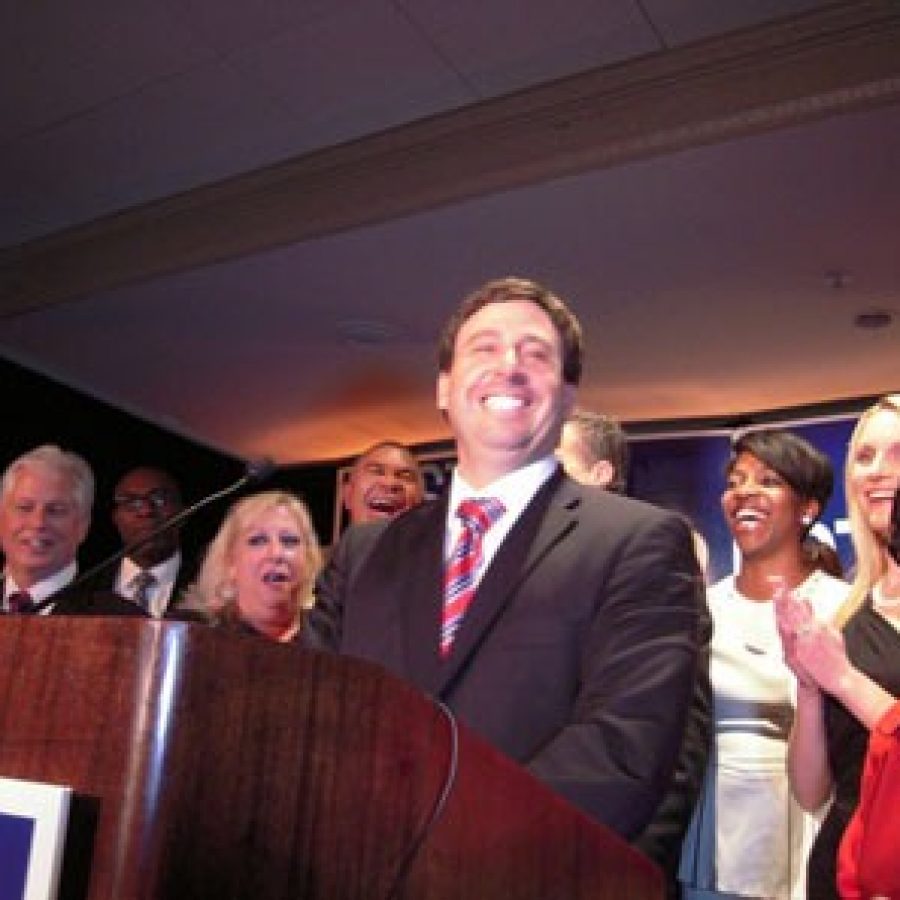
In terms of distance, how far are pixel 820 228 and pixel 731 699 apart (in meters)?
2.31

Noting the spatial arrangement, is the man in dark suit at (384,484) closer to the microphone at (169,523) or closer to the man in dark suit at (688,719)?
the man in dark suit at (688,719)

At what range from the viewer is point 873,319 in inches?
185

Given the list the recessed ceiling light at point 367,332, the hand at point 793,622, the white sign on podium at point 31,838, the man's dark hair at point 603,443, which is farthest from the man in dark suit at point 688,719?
the recessed ceiling light at point 367,332

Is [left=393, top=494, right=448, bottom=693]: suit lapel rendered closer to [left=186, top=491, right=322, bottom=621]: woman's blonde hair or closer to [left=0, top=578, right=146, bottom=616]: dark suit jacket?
[left=0, top=578, right=146, bottom=616]: dark suit jacket

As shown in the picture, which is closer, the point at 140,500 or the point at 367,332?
the point at 140,500

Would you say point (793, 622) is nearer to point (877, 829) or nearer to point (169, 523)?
point (877, 829)

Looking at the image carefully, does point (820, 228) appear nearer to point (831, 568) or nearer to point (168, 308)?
point (831, 568)

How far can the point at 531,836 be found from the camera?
35.6 inches

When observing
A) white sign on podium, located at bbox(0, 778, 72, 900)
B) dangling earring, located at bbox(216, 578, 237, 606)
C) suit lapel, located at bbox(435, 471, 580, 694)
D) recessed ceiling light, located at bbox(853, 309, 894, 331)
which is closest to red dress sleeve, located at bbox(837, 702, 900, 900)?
suit lapel, located at bbox(435, 471, 580, 694)

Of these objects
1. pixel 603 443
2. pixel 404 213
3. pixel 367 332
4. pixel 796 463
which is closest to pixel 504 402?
pixel 603 443

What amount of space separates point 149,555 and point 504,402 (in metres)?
2.61

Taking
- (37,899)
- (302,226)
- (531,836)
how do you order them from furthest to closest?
(302,226) < (531,836) < (37,899)

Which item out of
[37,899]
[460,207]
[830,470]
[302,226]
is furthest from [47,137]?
[37,899]

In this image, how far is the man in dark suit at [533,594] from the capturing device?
3.96 feet
